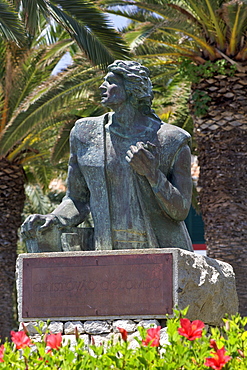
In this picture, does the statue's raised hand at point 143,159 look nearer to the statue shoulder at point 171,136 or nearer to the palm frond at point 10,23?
the statue shoulder at point 171,136

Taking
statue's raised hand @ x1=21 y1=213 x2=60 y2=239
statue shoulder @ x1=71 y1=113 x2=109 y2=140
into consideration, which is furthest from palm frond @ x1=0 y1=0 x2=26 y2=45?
statue's raised hand @ x1=21 y1=213 x2=60 y2=239

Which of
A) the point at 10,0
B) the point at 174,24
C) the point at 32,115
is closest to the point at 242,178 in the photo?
the point at 174,24

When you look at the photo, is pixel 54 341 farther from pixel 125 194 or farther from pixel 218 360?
pixel 125 194

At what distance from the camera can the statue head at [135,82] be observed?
5695 millimetres

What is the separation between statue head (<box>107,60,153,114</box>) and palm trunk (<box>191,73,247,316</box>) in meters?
8.72

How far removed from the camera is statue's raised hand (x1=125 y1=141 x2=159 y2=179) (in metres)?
5.30

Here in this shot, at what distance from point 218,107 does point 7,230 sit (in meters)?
5.23

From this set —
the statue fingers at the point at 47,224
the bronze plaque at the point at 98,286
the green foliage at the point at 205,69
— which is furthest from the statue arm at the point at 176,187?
the green foliage at the point at 205,69

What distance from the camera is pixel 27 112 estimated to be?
1489 cm

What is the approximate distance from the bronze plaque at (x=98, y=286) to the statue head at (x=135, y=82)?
1.18 metres

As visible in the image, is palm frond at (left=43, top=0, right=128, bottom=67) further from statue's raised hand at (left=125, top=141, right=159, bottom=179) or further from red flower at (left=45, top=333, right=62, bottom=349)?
red flower at (left=45, top=333, right=62, bottom=349)

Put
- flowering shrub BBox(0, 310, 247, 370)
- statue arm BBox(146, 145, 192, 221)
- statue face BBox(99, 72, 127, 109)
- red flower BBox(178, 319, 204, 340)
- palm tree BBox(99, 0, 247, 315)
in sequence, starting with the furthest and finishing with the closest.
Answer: palm tree BBox(99, 0, 247, 315) → statue face BBox(99, 72, 127, 109) → statue arm BBox(146, 145, 192, 221) → red flower BBox(178, 319, 204, 340) → flowering shrub BBox(0, 310, 247, 370)

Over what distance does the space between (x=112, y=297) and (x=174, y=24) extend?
978 cm

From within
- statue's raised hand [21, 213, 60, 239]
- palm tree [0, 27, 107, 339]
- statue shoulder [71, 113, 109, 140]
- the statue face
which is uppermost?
palm tree [0, 27, 107, 339]
